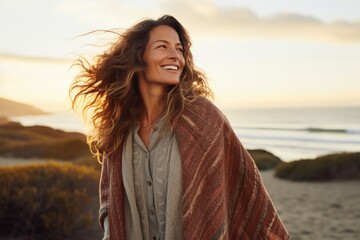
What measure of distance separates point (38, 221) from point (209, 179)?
388 centimetres

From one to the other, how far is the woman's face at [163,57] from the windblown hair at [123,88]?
4 centimetres

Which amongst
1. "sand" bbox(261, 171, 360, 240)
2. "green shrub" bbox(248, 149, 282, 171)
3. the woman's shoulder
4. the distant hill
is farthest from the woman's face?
"green shrub" bbox(248, 149, 282, 171)

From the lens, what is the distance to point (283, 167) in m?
12.7

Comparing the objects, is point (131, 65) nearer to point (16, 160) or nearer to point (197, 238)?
point (197, 238)

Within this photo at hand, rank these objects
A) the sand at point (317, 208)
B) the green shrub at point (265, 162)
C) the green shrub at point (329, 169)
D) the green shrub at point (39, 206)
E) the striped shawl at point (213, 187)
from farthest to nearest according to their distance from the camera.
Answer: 1. the green shrub at point (265, 162)
2. the green shrub at point (329, 169)
3. the sand at point (317, 208)
4. the green shrub at point (39, 206)
5. the striped shawl at point (213, 187)

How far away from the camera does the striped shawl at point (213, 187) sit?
2133mm

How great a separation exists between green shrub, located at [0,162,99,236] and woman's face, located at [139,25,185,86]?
3559 millimetres

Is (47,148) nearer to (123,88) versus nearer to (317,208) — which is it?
(317,208)

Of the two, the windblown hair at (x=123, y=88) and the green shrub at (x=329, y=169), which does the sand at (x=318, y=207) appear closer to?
the green shrub at (x=329, y=169)

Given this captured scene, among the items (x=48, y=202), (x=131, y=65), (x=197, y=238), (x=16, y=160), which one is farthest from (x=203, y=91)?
(x=16, y=160)

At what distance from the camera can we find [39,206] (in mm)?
5457

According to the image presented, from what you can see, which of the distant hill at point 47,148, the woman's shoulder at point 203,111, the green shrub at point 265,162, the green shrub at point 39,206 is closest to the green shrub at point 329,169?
the green shrub at point 265,162

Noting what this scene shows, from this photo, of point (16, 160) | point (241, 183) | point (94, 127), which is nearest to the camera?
point (241, 183)

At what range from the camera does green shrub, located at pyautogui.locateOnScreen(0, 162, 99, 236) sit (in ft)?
17.9
